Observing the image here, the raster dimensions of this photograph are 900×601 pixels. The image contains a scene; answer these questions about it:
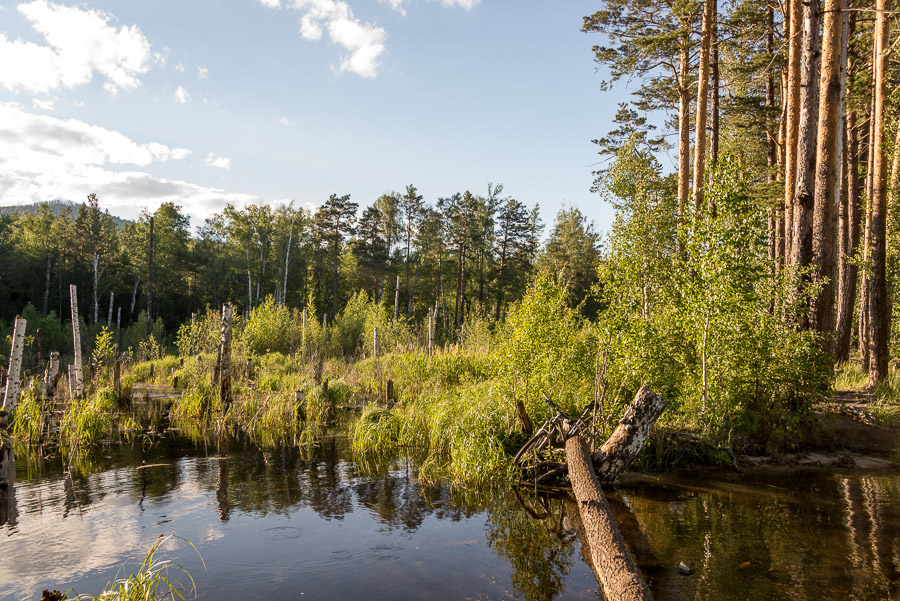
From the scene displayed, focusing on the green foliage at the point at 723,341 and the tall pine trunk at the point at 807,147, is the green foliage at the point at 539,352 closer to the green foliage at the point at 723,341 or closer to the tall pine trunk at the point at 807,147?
the green foliage at the point at 723,341

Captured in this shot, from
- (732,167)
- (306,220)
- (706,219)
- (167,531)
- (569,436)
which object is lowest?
(167,531)

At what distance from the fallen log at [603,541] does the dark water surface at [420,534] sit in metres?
0.44

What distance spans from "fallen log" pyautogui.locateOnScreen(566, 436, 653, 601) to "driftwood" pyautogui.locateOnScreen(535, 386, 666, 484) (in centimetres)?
89

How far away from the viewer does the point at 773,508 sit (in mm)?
7012

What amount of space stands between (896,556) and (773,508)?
63.7 inches

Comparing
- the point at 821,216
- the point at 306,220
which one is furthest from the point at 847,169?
the point at 306,220

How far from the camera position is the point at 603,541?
4945 mm

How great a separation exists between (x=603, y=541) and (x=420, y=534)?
2.51 m

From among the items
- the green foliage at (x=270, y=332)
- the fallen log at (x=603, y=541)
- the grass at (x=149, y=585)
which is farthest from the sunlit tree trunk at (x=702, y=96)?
the green foliage at (x=270, y=332)

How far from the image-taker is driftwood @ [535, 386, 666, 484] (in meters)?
7.36

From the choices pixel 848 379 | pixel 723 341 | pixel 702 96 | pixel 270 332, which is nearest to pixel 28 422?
pixel 723 341

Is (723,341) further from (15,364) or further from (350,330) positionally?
(350,330)

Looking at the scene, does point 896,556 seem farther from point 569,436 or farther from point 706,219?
point 706,219

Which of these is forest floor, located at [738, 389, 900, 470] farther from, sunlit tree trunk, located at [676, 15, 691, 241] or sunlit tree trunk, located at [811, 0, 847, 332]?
sunlit tree trunk, located at [676, 15, 691, 241]
